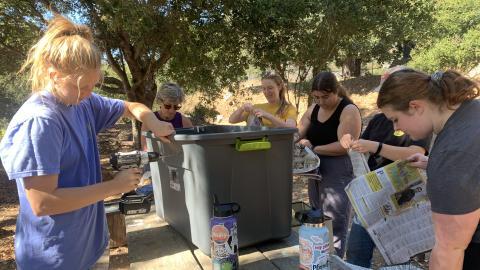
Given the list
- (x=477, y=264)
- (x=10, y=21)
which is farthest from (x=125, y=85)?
(x=477, y=264)

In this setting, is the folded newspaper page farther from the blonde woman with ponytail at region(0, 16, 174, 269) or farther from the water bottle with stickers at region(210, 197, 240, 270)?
the blonde woman with ponytail at region(0, 16, 174, 269)

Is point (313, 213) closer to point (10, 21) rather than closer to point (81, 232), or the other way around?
point (81, 232)

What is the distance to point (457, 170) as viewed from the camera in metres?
1.10

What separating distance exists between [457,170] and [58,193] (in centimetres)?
121

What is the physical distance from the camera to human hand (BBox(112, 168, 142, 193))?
4.30ft

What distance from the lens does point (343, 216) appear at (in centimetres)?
268

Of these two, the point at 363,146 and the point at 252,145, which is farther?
the point at 363,146

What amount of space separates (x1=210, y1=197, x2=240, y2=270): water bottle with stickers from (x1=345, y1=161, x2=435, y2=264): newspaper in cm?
51

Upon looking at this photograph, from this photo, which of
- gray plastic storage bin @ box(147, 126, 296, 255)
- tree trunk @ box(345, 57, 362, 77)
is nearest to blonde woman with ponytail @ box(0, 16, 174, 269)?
gray plastic storage bin @ box(147, 126, 296, 255)

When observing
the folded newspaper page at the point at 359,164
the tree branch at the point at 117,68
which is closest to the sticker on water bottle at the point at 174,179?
the folded newspaper page at the point at 359,164

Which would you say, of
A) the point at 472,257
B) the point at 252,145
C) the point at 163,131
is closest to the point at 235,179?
the point at 252,145

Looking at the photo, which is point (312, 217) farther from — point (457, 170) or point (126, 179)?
point (126, 179)

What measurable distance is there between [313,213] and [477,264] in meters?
0.59

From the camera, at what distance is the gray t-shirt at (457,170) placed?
3.58ft
